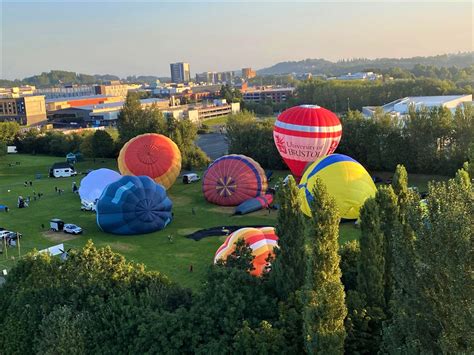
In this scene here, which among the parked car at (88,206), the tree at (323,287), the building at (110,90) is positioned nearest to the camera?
the tree at (323,287)

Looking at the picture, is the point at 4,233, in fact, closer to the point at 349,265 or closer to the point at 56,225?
the point at 56,225

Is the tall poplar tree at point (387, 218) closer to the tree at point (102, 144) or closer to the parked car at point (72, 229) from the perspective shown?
the parked car at point (72, 229)

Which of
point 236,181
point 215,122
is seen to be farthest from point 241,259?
point 215,122

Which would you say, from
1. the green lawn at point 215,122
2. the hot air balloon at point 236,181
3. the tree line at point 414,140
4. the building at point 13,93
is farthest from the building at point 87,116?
the hot air balloon at point 236,181

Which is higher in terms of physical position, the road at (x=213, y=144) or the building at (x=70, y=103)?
the building at (x=70, y=103)

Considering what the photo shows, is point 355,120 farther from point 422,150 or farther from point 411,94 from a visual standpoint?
point 411,94

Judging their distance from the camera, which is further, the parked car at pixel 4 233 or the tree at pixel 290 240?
the parked car at pixel 4 233
